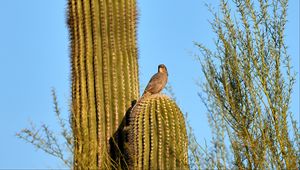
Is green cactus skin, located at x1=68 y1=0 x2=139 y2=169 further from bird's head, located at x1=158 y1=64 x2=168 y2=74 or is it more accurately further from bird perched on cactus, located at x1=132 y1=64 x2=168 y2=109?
bird's head, located at x1=158 y1=64 x2=168 y2=74

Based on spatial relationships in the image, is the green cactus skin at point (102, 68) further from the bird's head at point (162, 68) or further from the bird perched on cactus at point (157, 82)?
the bird's head at point (162, 68)

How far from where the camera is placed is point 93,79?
7707mm

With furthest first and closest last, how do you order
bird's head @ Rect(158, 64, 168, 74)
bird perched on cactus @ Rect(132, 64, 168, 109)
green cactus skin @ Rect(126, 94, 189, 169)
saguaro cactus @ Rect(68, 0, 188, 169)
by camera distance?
bird's head @ Rect(158, 64, 168, 74) < bird perched on cactus @ Rect(132, 64, 168, 109) < saguaro cactus @ Rect(68, 0, 188, 169) < green cactus skin @ Rect(126, 94, 189, 169)

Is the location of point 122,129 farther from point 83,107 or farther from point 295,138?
point 295,138

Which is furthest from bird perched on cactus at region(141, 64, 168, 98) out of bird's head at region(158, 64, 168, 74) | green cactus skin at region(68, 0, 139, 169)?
green cactus skin at region(68, 0, 139, 169)

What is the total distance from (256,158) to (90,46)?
390cm

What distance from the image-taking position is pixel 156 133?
22.7 ft

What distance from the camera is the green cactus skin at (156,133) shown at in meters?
6.82

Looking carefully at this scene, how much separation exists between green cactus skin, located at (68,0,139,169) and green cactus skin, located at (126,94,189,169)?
2.00 ft

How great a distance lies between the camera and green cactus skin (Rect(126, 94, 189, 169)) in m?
6.82

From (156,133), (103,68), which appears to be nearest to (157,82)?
(103,68)

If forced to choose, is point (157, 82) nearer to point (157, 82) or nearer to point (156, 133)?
point (157, 82)

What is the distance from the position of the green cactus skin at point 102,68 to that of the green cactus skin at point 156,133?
610mm

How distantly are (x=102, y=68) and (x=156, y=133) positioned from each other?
1.20 meters
